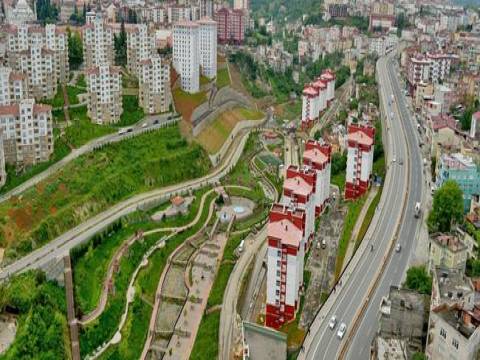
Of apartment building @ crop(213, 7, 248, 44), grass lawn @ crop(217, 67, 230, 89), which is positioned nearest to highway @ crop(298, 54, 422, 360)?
grass lawn @ crop(217, 67, 230, 89)

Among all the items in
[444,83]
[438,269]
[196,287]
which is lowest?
[196,287]

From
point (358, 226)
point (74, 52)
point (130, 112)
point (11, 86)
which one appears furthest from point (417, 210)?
point (74, 52)

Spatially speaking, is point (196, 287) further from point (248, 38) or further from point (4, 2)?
point (248, 38)

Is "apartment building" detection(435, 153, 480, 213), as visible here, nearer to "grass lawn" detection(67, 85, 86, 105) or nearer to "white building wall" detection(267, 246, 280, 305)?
"white building wall" detection(267, 246, 280, 305)

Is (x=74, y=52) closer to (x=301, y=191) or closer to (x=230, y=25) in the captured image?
(x=301, y=191)

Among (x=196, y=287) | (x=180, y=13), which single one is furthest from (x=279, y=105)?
(x=196, y=287)

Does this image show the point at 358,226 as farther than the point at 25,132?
No

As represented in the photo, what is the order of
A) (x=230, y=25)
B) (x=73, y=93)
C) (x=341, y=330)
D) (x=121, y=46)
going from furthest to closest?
(x=230, y=25)
(x=121, y=46)
(x=73, y=93)
(x=341, y=330)
